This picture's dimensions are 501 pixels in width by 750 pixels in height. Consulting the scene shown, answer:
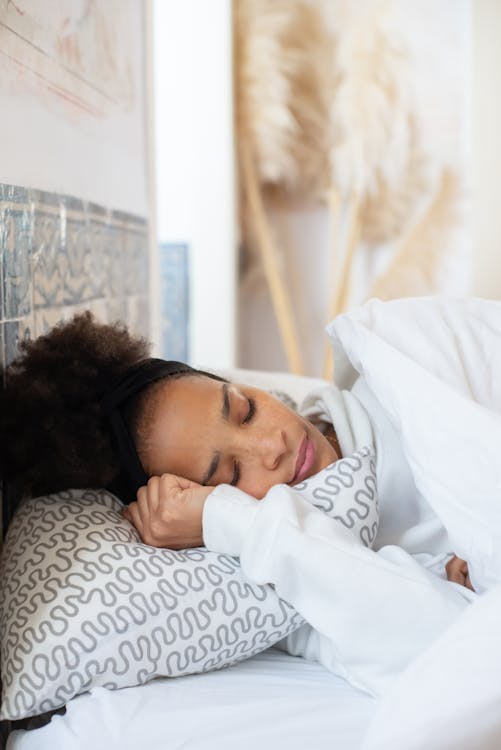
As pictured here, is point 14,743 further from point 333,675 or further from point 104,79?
point 104,79

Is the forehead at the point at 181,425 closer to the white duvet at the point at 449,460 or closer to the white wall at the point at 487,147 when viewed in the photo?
the white duvet at the point at 449,460

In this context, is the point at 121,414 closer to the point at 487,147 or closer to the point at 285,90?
the point at 285,90

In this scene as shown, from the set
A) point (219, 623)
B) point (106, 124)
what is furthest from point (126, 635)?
point (106, 124)

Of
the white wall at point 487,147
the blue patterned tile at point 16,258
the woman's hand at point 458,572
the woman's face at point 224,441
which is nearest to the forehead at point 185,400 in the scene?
the woman's face at point 224,441

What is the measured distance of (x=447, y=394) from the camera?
1.00 meters

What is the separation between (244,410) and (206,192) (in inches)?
81.5

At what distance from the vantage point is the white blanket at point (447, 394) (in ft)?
3.08

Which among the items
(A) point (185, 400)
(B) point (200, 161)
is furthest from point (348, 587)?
(B) point (200, 161)

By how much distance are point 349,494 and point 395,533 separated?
170mm

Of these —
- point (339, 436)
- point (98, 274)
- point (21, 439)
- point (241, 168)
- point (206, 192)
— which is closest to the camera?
point (21, 439)

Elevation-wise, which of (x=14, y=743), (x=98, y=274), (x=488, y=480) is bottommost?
(x=14, y=743)

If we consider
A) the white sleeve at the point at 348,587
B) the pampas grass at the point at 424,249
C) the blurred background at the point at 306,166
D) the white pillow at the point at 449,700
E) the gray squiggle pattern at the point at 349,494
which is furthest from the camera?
the pampas grass at the point at 424,249

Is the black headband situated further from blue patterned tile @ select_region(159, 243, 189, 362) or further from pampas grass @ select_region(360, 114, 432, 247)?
pampas grass @ select_region(360, 114, 432, 247)

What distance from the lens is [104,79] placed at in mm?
1661
